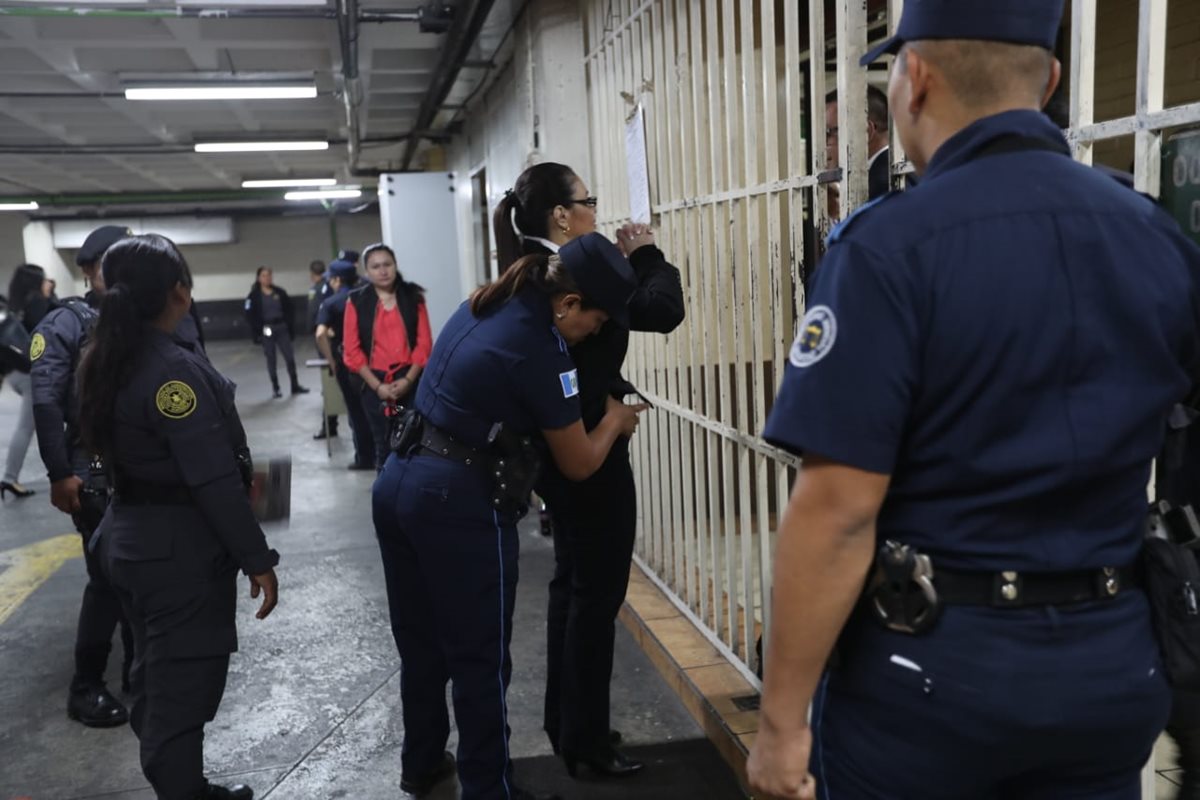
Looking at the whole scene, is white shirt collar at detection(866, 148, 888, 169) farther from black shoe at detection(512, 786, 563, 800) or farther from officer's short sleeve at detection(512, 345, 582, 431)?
black shoe at detection(512, 786, 563, 800)

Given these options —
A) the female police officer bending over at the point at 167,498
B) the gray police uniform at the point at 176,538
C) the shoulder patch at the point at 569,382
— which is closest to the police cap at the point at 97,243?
the female police officer bending over at the point at 167,498

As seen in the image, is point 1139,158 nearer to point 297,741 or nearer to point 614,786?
point 614,786

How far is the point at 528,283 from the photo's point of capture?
223 cm

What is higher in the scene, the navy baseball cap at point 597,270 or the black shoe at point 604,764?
the navy baseball cap at point 597,270

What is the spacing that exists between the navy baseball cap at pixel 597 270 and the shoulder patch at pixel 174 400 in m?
0.97

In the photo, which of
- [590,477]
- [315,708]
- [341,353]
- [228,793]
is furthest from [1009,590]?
[341,353]

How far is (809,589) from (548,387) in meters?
1.10

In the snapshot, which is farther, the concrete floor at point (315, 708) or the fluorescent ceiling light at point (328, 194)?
the fluorescent ceiling light at point (328, 194)

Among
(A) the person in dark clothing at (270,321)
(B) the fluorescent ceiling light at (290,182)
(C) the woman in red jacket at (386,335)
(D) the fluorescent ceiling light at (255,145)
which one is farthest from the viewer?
(B) the fluorescent ceiling light at (290,182)

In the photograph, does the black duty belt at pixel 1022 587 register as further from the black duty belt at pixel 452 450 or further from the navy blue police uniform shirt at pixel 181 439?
the navy blue police uniform shirt at pixel 181 439

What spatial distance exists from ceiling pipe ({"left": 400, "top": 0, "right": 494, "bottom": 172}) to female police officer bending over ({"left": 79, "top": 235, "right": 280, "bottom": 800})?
3239 millimetres

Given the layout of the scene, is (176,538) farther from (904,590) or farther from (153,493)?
(904,590)

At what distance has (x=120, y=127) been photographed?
1064cm

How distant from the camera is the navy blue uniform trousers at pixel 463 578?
7.25 ft
